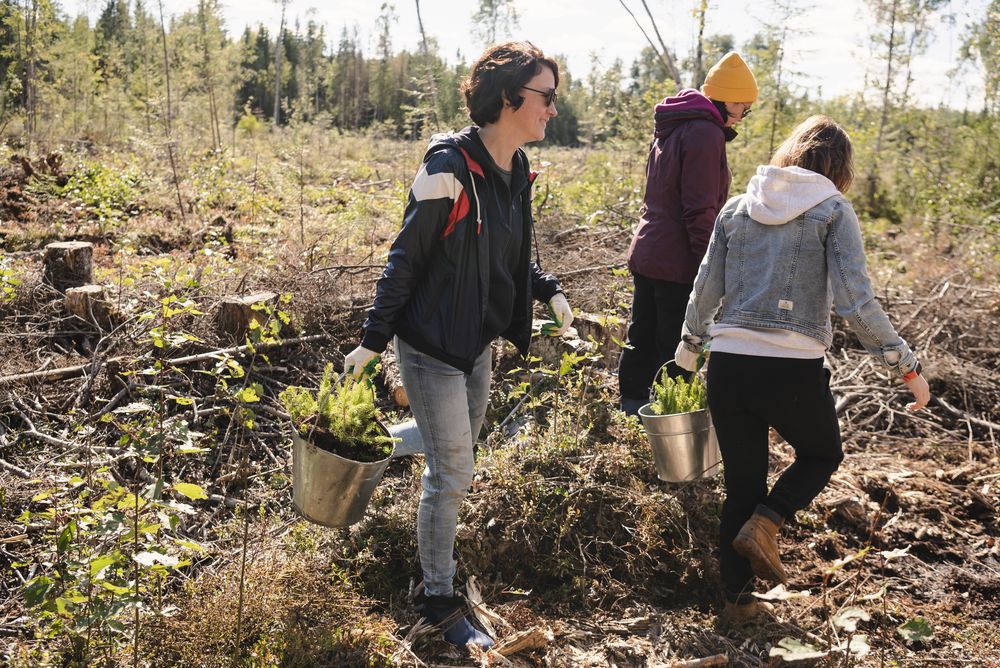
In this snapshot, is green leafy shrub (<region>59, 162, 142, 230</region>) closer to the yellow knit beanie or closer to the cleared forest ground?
the cleared forest ground

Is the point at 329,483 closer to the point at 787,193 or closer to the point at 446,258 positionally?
the point at 446,258

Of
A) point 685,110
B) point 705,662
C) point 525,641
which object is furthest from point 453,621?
point 685,110

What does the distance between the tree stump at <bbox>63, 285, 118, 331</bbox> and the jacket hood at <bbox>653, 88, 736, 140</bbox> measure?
3514mm

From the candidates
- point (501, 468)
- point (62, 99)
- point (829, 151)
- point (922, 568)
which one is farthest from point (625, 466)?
point (62, 99)

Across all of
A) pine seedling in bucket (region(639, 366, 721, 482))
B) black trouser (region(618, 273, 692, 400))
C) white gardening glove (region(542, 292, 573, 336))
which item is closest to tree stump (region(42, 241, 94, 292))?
black trouser (region(618, 273, 692, 400))

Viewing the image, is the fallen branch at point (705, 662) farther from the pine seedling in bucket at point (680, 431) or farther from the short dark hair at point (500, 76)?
the short dark hair at point (500, 76)

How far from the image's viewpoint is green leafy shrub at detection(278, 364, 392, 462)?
266 centimetres

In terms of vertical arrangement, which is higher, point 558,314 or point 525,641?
point 558,314

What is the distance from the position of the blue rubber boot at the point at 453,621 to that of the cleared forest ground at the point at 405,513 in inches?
2.3

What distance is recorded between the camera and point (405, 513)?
3.33m

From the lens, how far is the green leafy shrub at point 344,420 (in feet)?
8.74

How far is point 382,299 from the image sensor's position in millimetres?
2398

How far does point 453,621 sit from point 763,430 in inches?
51.7

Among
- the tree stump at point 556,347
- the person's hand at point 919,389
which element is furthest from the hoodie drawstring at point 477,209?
the tree stump at point 556,347
